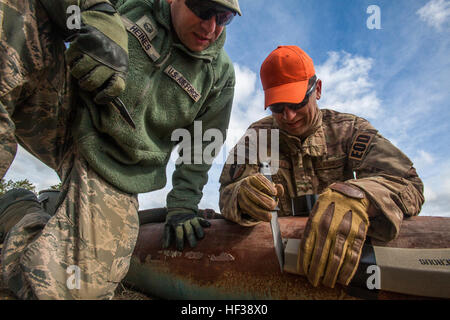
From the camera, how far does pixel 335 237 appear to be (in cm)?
128

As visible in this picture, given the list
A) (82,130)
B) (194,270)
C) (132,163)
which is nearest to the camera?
(82,130)

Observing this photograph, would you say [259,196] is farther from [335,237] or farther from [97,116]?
[97,116]

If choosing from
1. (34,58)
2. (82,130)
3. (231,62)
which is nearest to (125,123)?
(82,130)

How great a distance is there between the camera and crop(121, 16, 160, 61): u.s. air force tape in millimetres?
1873

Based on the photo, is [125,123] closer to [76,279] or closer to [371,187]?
[76,279]

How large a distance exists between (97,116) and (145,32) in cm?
71

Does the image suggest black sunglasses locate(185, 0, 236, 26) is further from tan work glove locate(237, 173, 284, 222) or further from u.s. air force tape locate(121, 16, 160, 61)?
tan work glove locate(237, 173, 284, 222)

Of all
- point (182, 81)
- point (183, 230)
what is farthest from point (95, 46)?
point (183, 230)

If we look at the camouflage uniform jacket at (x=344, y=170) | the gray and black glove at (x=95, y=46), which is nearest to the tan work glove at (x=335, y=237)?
the camouflage uniform jacket at (x=344, y=170)

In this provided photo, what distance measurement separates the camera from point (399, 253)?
Answer: 1247 millimetres

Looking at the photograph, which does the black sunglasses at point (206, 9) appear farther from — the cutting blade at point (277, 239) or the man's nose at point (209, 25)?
the cutting blade at point (277, 239)

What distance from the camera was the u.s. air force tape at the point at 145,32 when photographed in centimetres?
187

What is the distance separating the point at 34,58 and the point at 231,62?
5.49ft

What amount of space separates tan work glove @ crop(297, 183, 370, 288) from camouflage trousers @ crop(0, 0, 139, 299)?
1107mm
